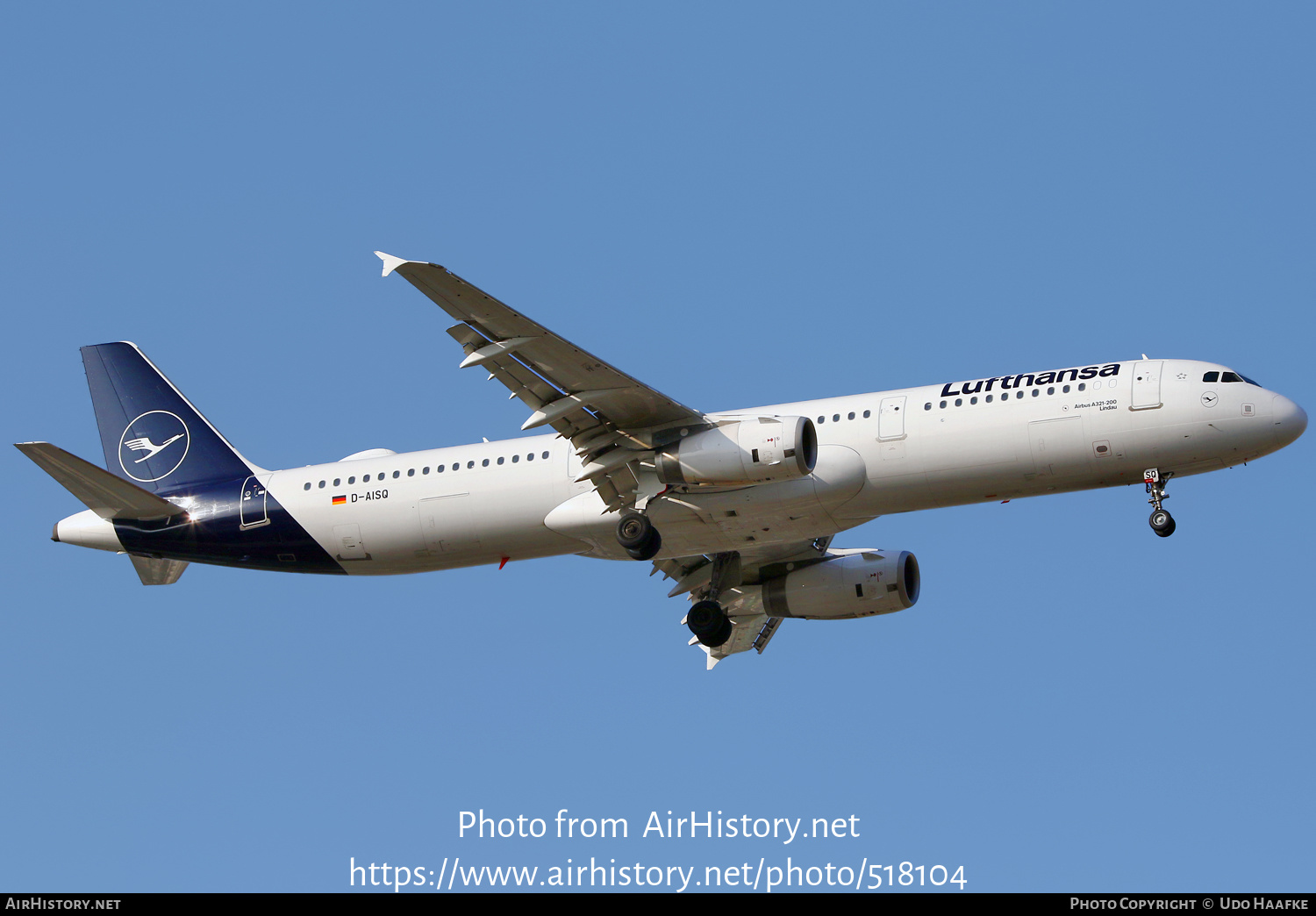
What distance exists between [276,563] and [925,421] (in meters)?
16.4

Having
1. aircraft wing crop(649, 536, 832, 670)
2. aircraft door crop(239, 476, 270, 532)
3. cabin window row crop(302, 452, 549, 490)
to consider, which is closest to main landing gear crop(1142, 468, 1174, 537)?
aircraft wing crop(649, 536, 832, 670)

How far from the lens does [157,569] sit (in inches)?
1606

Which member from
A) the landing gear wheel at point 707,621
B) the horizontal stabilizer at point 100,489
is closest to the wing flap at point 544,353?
the landing gear wheel at point 707,621

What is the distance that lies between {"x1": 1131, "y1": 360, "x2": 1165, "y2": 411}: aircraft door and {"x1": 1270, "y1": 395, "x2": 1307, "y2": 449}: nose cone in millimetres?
2405

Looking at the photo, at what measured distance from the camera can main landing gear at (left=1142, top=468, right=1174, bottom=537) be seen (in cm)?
3419

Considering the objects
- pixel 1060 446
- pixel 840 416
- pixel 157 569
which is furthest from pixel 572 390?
pixel 157 569

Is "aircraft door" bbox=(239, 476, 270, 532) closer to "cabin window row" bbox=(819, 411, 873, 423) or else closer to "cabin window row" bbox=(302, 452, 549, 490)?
"cabin window row" bbox=(302, 452, 549, 490)

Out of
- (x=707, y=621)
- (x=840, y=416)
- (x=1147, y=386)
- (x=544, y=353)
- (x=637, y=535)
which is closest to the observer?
(x=544, y=353)

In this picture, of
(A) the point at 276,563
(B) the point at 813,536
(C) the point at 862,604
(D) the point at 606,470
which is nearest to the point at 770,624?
(C) the point at 862,604

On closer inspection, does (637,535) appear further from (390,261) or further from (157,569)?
(157,569)

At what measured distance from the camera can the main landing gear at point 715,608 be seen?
40969 mm

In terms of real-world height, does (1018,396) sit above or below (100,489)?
above

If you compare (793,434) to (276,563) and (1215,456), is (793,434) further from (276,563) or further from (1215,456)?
(276,563)

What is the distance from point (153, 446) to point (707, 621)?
15175 mm
